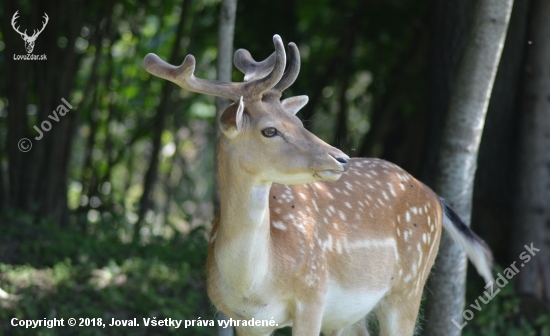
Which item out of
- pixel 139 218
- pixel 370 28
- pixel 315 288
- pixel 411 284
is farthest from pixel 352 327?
pixel 370 28

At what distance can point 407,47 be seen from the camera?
9570mm

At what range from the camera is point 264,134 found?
3848 mm

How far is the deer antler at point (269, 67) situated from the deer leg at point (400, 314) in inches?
65.1

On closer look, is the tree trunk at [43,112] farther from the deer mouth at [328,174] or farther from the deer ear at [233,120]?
the deer mouth at [328,174]

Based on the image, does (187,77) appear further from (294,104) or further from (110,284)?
(110,284)

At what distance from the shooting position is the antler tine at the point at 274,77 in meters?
3.78

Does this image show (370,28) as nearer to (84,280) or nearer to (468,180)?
(468,180)

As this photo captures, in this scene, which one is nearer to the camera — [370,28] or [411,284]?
[411,284]

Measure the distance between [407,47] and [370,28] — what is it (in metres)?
1.11

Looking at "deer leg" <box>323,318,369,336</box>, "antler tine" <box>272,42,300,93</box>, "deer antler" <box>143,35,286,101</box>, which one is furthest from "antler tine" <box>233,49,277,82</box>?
"deer leg" <box>323,318,369,336</box>

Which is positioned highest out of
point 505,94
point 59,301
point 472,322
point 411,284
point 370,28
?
point 370,28

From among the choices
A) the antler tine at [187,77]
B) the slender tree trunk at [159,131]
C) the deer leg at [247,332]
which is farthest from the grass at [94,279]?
the antler tine at [187,77]

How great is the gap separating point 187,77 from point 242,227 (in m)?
0.83

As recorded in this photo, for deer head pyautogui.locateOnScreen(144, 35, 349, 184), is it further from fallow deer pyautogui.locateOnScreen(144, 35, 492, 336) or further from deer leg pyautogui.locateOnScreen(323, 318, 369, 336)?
deer leg pyautogui.locateOnScreen(323, 318, 369, 336)
